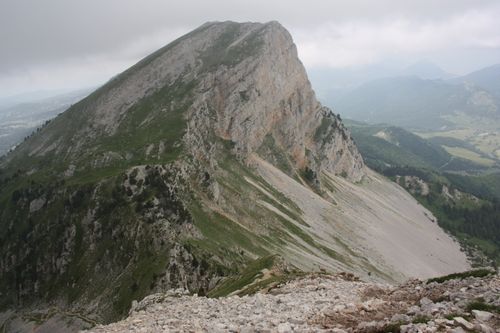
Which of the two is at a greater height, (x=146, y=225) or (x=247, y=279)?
(x=146, y=225)

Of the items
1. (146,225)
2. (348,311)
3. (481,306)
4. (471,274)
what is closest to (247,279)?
(471,274)

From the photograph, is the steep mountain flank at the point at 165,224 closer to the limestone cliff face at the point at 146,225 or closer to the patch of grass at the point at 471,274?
the limestone cliff face at the point at 146,225

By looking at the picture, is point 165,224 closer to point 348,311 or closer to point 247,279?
point 247,279

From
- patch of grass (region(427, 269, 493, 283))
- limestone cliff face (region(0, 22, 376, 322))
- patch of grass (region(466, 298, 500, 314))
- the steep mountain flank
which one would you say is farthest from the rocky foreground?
limestone cliff face (region(0, 22, 376, 322))

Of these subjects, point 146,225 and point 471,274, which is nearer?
point 471,274

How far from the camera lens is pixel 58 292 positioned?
105 meters

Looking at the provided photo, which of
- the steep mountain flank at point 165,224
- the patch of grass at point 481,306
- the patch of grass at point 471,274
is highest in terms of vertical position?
the patch of grass at point 481,306

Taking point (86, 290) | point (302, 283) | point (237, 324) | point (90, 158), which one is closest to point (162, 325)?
point (237, 324)

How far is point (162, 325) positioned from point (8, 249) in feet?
381

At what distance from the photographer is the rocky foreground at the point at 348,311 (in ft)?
66.9

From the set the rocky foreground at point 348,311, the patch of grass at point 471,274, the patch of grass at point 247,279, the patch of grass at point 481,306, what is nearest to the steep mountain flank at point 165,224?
the patch of grass at point 247,279

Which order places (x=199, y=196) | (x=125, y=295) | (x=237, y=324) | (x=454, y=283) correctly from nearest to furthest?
(x=237, y=324) → (x=454, y=283) → (x=125, y=295) → (x=199, y=196)

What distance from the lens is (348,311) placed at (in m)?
26.7

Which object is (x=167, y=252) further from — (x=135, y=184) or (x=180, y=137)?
(x=180, y=137)
